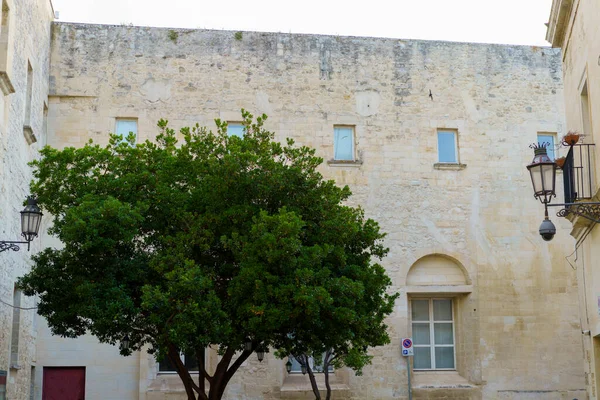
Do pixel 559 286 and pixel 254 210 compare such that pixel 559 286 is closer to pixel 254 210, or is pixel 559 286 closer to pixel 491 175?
pixel 491 175

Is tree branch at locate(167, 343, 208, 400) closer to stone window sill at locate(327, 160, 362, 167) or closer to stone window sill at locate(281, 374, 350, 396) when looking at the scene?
stone window sill at locate(281, 374, 350, 396)

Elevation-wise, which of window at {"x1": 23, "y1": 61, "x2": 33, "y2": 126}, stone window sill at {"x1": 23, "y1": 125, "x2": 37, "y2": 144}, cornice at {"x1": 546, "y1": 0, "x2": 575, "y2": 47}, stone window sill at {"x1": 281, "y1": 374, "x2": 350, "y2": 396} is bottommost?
stone window sill at {"x1": 281, "y1": 374, "x2": 350, "y2": 396}

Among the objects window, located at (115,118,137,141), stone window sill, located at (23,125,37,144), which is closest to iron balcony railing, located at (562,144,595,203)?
stone window sill, located at (23,125,37,144)

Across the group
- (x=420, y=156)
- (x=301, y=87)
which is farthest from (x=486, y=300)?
(x=301, y=87)

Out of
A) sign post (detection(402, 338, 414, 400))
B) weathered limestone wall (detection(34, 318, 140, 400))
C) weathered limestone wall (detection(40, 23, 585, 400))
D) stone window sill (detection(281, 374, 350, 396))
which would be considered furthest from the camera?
weathered limestone wall (detection(40, 23, 585, 400))

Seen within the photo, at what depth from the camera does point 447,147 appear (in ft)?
78.0

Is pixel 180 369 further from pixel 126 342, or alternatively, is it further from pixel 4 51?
pixel 4 51

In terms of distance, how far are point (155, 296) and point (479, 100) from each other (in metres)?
13.4

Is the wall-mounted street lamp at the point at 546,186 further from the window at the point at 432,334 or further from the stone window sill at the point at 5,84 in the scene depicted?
the window at the point at 432,334

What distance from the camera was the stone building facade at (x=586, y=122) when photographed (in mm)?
11984

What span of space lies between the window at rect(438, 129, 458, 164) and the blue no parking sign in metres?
4.91

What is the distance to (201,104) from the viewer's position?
23.0 m

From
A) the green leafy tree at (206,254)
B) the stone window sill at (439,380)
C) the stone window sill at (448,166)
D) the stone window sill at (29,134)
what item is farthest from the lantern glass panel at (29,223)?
the stone window sill at (448,166)

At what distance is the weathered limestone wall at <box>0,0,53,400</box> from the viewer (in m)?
16.6
